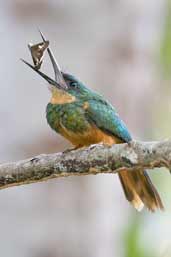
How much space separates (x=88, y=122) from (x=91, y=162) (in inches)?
25.8

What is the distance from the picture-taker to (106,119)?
2613 mm

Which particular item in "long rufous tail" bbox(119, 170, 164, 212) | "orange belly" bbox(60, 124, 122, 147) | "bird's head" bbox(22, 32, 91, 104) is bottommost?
"long rufous tail" bbox(119, 170, 164, 212)

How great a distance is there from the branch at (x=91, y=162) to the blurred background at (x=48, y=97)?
1.88 feet

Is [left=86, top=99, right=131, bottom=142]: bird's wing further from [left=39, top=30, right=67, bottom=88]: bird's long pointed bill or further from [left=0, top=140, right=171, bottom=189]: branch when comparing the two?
[left=0, top=140, right=171, bottom=189]: branch

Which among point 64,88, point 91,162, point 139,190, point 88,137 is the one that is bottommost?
point 91,162

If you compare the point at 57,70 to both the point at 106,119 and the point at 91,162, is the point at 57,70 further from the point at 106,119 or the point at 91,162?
the point at 91,162

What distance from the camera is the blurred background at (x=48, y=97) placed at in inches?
106

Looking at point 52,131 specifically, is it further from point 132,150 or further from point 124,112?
point 132,150

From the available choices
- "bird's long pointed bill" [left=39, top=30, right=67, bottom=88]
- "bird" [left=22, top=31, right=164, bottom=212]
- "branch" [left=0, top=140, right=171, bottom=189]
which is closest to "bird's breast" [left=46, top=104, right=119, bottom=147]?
"bird" [left=22, top=31, right=164, bottom=212]

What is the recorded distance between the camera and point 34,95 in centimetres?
283

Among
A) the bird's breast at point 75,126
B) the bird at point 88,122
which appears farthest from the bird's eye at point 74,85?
the bird's breast at point 75,126

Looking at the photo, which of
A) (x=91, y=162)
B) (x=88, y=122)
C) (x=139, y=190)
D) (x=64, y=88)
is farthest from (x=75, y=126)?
(x=91, y=162)

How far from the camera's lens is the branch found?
178cm

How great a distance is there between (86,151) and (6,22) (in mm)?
985
